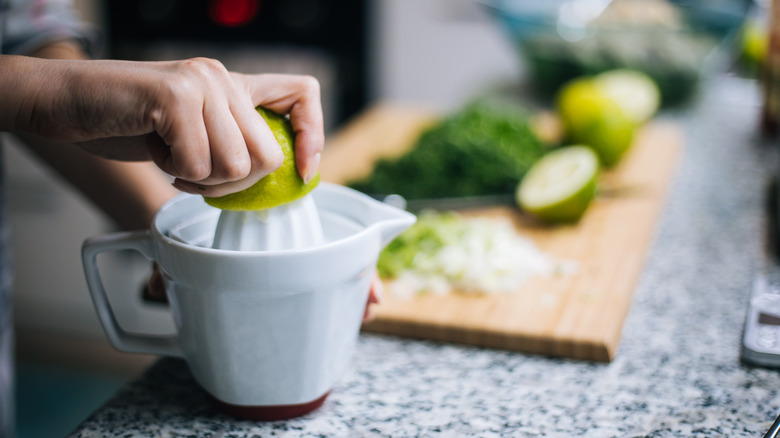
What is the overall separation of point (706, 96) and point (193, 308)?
160 centimetres

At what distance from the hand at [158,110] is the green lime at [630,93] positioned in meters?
0.99

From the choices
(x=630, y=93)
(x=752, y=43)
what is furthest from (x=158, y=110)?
(x=752, y=43)

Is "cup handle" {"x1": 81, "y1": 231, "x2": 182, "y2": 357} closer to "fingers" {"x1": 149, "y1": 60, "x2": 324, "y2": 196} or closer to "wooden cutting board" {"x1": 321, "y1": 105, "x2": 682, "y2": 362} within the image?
"fingers" {"x1": 149, "y1": 60, "x2": 324, "y2": 196}

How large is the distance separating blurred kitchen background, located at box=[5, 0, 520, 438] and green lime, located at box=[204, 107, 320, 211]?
5.80ft

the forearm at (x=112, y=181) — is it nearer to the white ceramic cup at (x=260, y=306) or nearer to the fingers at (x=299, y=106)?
the white ceramic cup at (x=260, y=306)

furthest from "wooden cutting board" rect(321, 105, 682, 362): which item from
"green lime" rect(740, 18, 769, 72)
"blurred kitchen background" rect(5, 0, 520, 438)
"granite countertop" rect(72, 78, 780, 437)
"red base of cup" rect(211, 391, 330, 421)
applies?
"blurred kitchen background" rect(5, 0, 520, 438)

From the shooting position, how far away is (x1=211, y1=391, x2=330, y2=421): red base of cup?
55 cm

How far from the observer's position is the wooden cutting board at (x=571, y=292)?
2.27 ft

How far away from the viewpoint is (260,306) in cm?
48

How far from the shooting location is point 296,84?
51cm

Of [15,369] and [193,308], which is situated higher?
[193,308]

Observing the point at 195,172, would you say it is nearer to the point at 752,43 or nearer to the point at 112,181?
the point at 112,181

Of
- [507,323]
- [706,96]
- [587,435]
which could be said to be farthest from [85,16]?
[587,435]

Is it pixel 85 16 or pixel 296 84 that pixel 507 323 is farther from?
pixel 85 16
